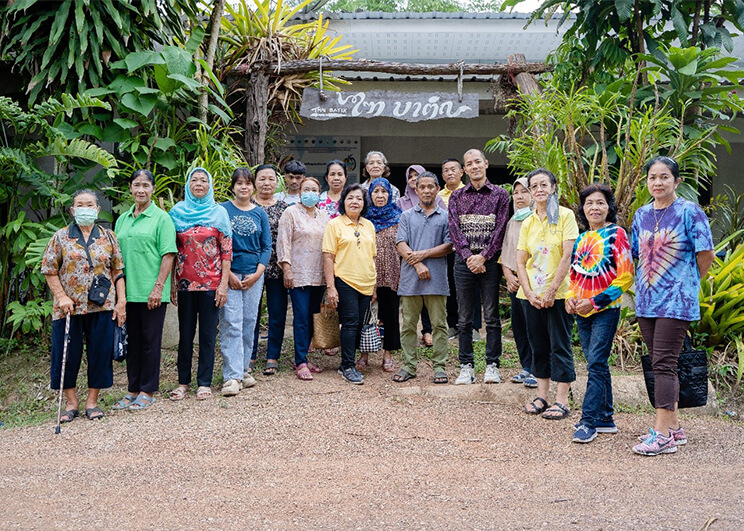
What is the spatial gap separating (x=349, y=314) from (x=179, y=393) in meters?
1.39

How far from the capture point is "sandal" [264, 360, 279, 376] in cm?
564

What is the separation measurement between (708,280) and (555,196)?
6.75 ft

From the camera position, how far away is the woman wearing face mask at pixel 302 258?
5520mm

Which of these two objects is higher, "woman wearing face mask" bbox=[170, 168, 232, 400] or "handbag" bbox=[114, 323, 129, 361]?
"woman wearing face mask" bbox=[170, 168, 232, 400]

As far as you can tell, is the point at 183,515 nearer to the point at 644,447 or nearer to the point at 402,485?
the point at 402,485

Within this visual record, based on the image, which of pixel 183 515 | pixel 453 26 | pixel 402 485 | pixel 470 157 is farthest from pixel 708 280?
pixel 453 26

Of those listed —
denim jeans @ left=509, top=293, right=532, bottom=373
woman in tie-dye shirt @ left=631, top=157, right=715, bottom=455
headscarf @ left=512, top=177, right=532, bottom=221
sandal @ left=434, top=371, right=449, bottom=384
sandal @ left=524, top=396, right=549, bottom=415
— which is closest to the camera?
woman in tie-dye shirt @ left=631, top=157, right=715, bottom=455

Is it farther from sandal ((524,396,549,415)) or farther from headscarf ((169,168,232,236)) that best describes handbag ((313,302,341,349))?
sandal ((524,396,549,415))

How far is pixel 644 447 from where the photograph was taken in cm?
401

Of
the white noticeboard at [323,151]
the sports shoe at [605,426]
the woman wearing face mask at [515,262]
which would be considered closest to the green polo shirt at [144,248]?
the woman wearing face mask at [515,262]

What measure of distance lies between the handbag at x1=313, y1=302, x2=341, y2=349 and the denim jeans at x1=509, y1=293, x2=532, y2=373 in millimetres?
1433

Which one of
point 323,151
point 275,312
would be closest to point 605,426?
point 275,312

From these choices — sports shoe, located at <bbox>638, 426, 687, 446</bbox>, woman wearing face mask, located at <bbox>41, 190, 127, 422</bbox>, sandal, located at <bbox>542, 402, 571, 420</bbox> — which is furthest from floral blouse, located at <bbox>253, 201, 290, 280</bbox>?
sports shoe, located at <bbox>638, 426, 687, 446</bbox>

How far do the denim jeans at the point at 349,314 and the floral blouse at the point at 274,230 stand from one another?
0.52 meters
